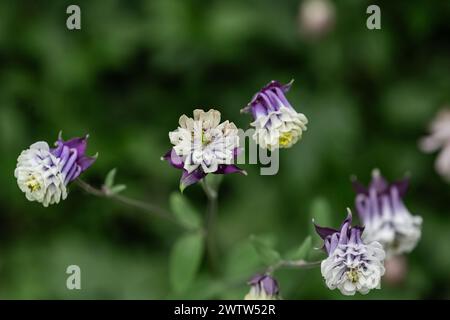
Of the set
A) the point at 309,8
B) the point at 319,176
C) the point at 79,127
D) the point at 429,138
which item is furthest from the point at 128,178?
the point at 429,138

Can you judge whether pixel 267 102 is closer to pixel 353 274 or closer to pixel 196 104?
pixel 353 274

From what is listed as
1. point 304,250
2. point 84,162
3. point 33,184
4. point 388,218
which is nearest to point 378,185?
point 388,218

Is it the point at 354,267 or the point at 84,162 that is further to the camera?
the point at 84,162

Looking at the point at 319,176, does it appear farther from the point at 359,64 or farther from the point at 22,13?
the point at 22,13

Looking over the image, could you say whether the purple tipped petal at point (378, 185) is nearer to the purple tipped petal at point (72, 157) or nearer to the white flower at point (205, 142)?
the white flower at point (205, 142)

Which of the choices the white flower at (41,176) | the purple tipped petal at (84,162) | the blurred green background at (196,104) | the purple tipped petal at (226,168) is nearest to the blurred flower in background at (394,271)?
the blurred green background at (196,104)
